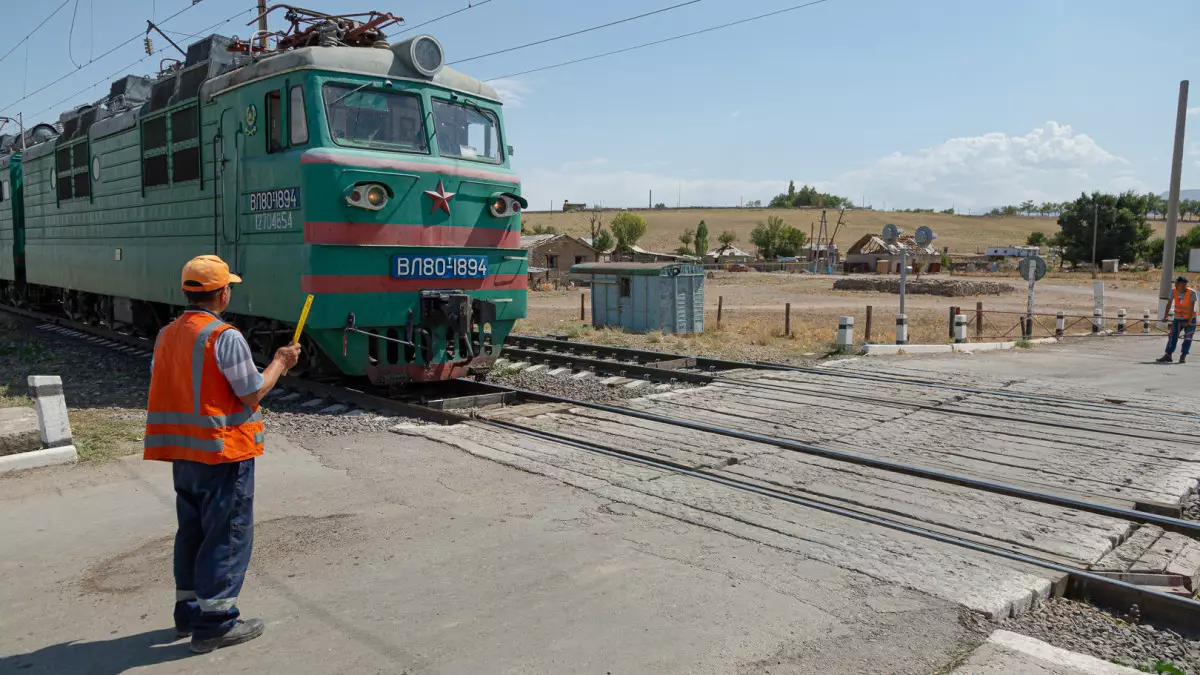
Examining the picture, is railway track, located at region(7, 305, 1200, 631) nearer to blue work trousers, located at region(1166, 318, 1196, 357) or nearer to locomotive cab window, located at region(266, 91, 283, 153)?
locomotive cab window, located at region(266, 91, 283, 153)

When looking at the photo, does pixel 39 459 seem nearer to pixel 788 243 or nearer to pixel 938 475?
pixel 938 475

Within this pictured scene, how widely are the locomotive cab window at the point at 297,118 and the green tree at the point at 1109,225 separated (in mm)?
77540

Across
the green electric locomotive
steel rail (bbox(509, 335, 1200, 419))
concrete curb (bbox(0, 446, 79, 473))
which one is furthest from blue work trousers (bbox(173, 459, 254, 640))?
steel rail (bbox(509, 335, 1200, 419))

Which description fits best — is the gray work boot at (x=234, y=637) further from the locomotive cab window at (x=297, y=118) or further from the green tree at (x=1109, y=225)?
the green tree at (x=1109, y=225)

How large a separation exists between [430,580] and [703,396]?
6.08m

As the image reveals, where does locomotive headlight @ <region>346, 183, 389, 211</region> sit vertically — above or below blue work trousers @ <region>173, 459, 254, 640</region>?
above

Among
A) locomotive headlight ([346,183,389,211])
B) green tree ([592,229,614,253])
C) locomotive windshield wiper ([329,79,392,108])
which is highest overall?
green tree ([592,229,614,253])

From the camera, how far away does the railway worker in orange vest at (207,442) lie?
3797 mm

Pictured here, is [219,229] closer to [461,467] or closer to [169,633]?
[461,467]

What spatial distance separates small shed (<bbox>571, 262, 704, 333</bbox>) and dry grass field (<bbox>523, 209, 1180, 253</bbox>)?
9913 centimetres

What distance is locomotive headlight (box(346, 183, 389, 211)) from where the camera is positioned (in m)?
8.55

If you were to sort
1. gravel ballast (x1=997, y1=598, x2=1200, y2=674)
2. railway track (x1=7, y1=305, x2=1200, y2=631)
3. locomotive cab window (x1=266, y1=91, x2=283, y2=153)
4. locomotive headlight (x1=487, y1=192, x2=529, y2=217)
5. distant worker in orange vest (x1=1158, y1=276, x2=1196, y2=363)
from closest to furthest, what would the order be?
gravel ballast (x1=997, y1=598, x2=1200, y2=674) → railway track (x1=7, y1=305, x2=1200, y2=631) → locomotive cab window (x1=266, y1=91, x2=283, y2=153) → locomotive headlight (x1=487, y1=192, x2=529, y2=217) → distant worker in orange vest (x1=1158, y1=276, x2=1196, y2=363)

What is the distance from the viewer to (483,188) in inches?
382

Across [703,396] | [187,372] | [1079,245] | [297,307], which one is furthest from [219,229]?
[1079,245]
